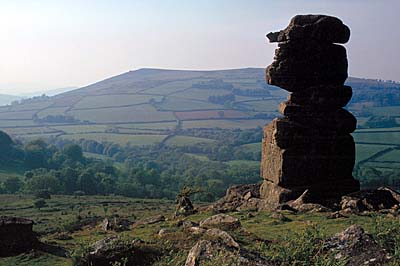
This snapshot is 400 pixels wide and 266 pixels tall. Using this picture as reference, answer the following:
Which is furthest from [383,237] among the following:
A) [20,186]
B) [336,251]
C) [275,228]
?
[20,186]

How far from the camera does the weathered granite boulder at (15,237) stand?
18234mm

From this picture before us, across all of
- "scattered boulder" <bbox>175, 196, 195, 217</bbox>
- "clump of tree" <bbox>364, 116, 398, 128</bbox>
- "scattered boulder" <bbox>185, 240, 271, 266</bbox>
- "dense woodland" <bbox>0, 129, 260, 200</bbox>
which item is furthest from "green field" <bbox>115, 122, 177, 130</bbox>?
"scattered boulder" <bbox>185, 240, 271, 266</bbox>

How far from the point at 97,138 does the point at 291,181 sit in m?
155

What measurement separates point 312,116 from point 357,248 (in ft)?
50.0

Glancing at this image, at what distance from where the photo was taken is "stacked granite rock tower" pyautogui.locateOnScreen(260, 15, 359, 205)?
2416 centimetres

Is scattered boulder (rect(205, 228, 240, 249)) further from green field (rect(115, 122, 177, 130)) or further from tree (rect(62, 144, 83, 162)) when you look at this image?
green field (rect(115, 122, 177, 130))

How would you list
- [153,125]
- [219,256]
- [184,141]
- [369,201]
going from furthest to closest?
[153,125] < [184,141] < [369,201] < [219,256]

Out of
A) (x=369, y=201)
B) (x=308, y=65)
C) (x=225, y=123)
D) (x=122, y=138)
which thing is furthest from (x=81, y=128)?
(x=369, y=201)

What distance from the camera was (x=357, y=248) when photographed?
9953 mm

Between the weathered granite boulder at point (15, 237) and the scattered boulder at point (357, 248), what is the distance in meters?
12.4

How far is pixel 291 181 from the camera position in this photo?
79.1ft

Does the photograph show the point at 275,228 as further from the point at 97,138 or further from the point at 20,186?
the point at 97,138

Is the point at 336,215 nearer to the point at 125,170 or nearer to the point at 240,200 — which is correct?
the point at 240,200

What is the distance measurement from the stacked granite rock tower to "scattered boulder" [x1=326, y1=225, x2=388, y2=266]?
13394 millimetres
